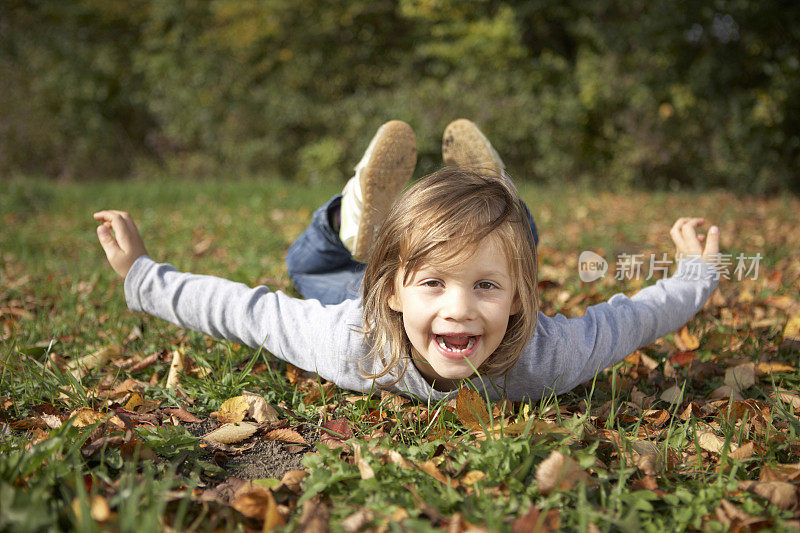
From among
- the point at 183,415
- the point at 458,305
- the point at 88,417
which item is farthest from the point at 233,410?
the point at 458,305

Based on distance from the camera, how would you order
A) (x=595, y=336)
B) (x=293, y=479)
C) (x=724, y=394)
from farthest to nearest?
(x=724, y=394) < (x=595, y=336) < (x=293, y=479)

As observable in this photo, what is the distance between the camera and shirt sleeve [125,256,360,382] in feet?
6.51

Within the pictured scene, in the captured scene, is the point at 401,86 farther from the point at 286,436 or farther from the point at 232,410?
the point at 286,436

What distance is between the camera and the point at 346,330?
1923mm

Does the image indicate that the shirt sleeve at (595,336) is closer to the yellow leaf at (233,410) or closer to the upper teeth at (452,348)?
the upper teeth at (452,348)

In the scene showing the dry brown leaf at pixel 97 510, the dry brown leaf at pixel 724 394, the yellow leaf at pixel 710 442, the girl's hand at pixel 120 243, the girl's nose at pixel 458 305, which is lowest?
the dry brown leaf at pixel 724 394

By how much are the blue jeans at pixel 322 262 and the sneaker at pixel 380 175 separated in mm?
203

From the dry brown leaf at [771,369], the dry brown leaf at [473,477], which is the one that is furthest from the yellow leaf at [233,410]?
the dry brown leaf at [771,369]

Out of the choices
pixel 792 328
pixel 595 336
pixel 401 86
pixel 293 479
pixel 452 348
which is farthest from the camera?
pixel 401 86

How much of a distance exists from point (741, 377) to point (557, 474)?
114cm

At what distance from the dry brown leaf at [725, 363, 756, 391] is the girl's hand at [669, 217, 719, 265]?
1.37 feet

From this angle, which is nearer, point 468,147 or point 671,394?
point 671,394

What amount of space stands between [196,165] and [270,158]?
183cm

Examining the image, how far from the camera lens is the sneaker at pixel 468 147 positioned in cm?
257
